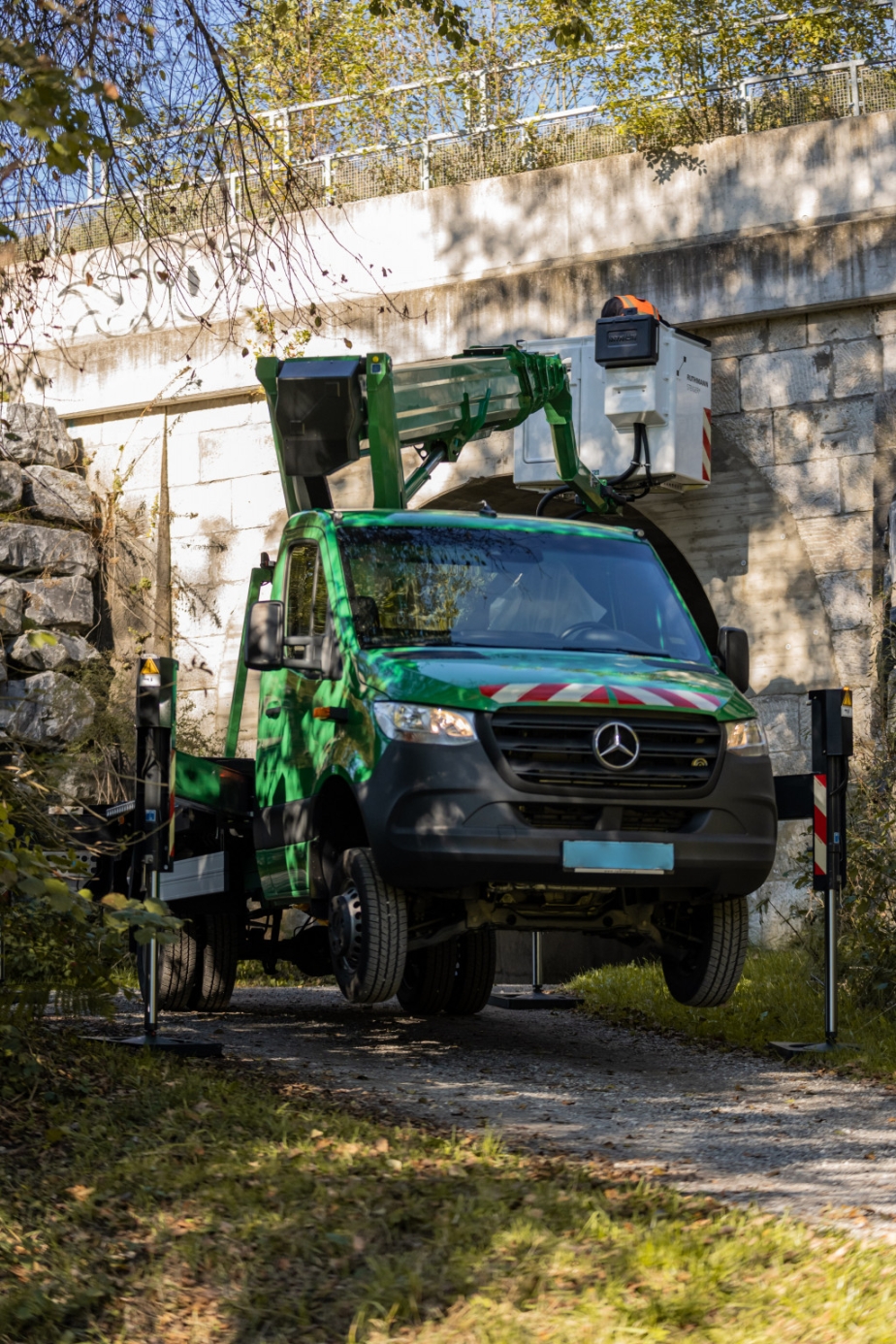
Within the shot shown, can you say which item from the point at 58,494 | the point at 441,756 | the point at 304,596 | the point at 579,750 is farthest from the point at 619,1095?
the point at 58,494

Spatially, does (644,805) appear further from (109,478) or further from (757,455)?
(109,478)

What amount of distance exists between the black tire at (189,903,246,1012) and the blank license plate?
11.0 ft

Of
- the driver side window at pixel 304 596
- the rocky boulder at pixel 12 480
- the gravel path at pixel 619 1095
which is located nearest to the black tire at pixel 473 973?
the gravel path at pixel 619 1095

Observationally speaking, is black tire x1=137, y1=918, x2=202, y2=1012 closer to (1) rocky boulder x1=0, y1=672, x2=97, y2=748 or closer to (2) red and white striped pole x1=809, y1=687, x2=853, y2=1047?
(2) red and white striped pole x1=809, y1=687, x2=853, y2=1047

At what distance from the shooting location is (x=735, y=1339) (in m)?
3.91

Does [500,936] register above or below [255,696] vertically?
below

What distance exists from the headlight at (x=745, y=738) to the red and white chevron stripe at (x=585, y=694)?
0.20 metres

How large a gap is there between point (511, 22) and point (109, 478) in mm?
8381

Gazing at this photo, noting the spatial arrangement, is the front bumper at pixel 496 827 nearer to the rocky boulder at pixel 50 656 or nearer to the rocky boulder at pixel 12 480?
the rocky boulder at pixel 50 656

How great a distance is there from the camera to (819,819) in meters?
8.99

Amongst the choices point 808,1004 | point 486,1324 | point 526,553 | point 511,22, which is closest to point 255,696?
point 526,553

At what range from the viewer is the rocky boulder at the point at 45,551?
18.6 meters

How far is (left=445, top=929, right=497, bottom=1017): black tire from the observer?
10.9m

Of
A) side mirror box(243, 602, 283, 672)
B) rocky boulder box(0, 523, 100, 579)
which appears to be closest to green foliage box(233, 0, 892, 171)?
rocky boulder box(0, 523, 100, 579)
